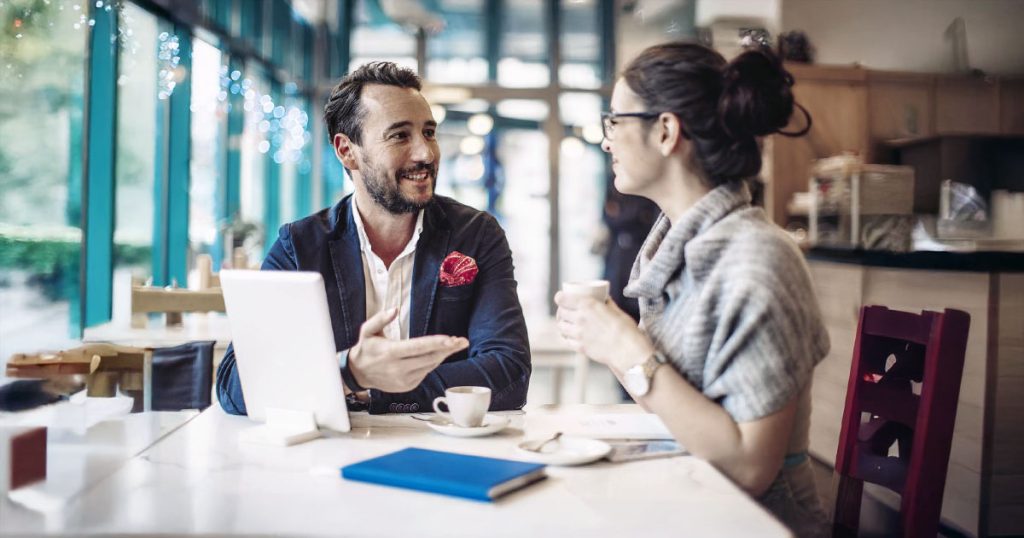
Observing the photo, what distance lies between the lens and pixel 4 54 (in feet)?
10.9

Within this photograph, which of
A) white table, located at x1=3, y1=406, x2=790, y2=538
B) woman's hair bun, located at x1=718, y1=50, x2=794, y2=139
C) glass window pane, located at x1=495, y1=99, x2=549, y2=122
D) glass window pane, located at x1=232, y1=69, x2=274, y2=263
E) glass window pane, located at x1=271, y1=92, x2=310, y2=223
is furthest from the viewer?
glass window pane, located at x1=495, y1=99, x2=549, y2=122

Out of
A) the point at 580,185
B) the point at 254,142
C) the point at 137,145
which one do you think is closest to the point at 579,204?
the point at 580,185

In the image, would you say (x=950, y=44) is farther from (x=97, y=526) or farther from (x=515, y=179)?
(x=97, y=526)

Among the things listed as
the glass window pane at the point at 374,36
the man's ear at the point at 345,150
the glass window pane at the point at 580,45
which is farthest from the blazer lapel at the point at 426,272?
the glass window pane at the point at 374,36

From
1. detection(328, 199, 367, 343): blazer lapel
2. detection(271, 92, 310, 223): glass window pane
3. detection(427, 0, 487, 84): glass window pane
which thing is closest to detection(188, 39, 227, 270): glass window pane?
detection(271, 92, 310, 223): glass window pane

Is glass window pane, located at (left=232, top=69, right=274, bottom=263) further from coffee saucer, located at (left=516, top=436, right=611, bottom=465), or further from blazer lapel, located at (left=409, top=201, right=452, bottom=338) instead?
coffee saucer, located at (left=516, top=436, right=611, bottom=465)

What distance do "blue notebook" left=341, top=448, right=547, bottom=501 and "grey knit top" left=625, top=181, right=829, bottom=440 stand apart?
13.7 inches

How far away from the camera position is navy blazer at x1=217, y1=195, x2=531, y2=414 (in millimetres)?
2094

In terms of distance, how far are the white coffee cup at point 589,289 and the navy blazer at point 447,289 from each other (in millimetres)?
519

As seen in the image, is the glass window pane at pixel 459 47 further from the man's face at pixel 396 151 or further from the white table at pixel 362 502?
the white table at pixel 362 502

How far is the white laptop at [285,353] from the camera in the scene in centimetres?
154

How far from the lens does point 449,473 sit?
1326 millimetres

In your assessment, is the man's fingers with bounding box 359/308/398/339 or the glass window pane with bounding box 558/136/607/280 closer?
the man's fingers with bounding box 359/308/398/339

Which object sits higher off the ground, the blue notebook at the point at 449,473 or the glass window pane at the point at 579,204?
the glass window pane at the point at 579,204
